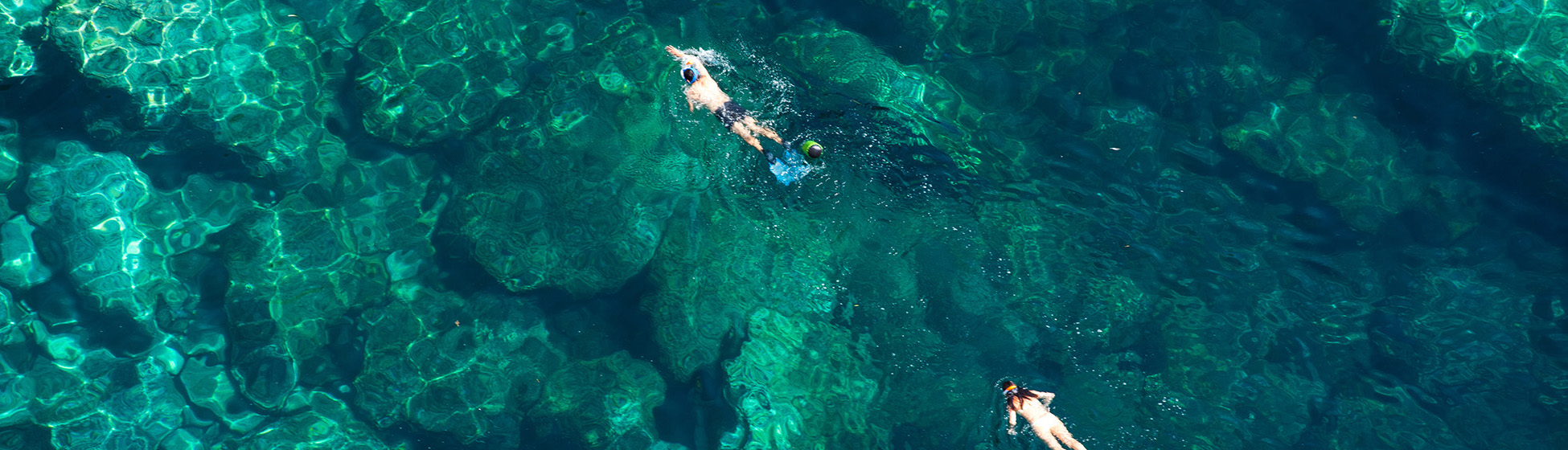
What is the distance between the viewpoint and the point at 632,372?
812 cm

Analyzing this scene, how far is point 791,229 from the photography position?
7.88 meters

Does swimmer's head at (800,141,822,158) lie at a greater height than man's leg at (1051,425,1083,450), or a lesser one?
greater

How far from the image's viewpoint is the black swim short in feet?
25.6

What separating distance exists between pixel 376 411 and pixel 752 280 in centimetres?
417

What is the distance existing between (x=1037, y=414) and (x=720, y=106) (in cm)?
429

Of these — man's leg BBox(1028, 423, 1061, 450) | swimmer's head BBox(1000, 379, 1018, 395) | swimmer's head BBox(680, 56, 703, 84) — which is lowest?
man's leg BBox(1028, 423, 1061, 450)

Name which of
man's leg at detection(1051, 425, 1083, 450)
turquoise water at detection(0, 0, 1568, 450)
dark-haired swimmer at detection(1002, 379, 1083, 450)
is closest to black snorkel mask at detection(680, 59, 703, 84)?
turquoise water at detection(0, 0, 1568, 450)

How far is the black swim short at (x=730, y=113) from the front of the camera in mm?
7801

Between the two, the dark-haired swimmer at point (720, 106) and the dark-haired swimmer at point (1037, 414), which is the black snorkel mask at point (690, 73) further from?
the dark-haired swimmer at point (1037, 414)

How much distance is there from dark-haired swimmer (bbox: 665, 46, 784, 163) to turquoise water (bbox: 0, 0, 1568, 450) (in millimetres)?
209

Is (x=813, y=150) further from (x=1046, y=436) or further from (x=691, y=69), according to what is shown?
(x=1046, y=436)

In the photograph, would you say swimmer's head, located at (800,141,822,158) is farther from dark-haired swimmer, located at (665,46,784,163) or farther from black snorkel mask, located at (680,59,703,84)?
black snorkel mask, located at (680,59,703,84)

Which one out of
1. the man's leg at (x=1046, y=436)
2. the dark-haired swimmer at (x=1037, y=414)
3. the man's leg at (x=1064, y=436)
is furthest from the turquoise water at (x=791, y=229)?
the man's leg at (x=1046, y=436)

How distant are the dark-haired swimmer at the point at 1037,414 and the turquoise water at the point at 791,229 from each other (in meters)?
0.16
